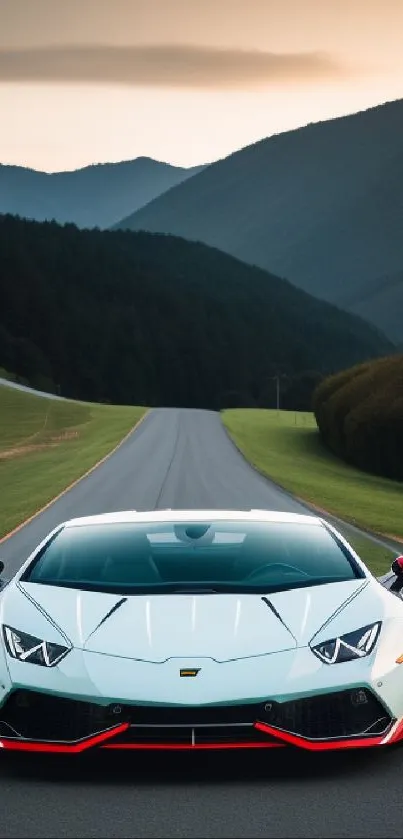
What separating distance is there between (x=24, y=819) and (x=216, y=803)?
86 cm

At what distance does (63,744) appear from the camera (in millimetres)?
6812

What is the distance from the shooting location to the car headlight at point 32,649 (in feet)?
22.8

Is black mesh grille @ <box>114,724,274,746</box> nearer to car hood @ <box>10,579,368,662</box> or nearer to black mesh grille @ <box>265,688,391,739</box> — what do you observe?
black mesh grille @ <box>265,688,391,739</box>

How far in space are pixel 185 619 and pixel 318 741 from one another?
898mm

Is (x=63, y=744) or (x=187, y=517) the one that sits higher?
(x=187, y=517)

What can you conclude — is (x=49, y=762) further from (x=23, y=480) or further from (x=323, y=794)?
(x=23, y=480)

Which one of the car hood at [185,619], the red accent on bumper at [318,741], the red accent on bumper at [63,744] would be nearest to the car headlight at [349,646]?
the car hood at [185,619]

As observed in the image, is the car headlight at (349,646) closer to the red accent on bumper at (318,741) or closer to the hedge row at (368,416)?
the red accent on bumper at (318,741)

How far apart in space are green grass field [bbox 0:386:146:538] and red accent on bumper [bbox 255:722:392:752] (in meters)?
20.4

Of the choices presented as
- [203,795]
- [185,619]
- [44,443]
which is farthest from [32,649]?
[44,443]

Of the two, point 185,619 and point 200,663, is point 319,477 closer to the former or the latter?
point 185,619

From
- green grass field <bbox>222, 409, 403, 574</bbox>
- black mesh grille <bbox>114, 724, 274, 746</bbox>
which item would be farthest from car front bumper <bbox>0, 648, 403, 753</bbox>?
green grass field <bbox>222, 409, 403, 574</bbox>

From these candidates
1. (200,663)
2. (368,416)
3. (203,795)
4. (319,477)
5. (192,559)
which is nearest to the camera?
(203,795)

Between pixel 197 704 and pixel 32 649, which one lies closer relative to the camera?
pixel 197 704
